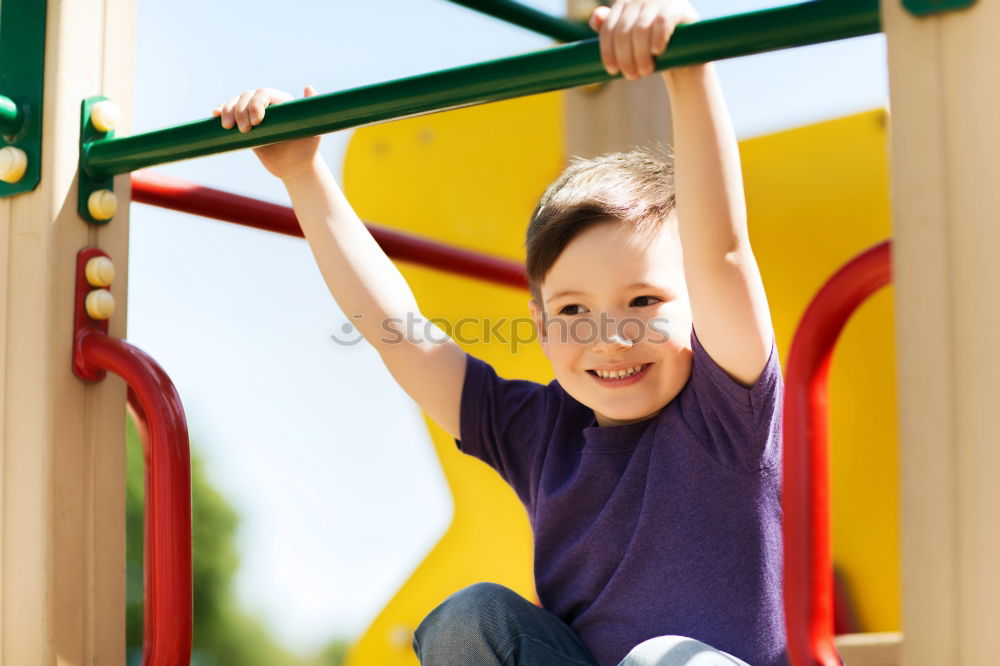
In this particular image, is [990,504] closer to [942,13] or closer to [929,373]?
[929,373]

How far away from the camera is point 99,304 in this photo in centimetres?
112

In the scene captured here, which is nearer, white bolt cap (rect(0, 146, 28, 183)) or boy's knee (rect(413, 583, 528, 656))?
boy's knee (rect(413, 583, 528, 656))

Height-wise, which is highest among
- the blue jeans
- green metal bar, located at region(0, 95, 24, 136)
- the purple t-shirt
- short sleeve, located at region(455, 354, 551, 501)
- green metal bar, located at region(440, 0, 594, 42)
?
green metal bar, located at region(440, 0, 594, 42)

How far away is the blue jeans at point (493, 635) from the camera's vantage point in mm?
997

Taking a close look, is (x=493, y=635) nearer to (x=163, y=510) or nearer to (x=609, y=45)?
(x=163, y=510)

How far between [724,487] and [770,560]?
79 mm

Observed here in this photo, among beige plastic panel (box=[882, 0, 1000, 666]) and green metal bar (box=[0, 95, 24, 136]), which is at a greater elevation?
green metal bar (box=[0, 95, 24, 136])

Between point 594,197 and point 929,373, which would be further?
point 594,197

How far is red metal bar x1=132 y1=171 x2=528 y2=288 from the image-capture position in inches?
48.6

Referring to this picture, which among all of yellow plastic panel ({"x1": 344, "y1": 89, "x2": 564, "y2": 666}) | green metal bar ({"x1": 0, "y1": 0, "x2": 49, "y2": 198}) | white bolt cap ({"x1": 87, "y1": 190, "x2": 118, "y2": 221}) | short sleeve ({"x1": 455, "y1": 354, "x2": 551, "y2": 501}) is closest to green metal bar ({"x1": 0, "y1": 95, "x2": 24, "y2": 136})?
green metal bar ({"x1": 0, "y1": 0, "x2": 49, "y2": 198})

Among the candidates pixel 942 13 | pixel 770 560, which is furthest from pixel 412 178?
pixel 942 13

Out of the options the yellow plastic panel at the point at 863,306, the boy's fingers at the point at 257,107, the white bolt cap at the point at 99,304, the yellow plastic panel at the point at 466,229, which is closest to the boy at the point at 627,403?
the boy's fingers at the point at 257,107

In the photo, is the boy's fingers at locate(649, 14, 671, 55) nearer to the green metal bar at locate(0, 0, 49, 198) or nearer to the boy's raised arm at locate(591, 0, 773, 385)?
the boy's raised arm at locate(591, 0, 773, 385)

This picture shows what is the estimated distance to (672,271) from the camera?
3.58ft
